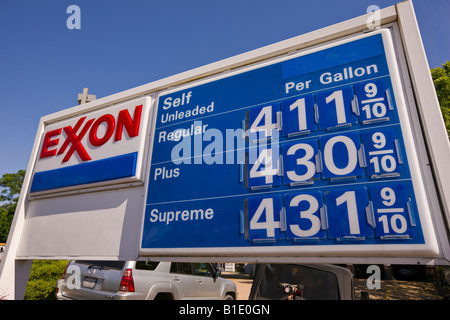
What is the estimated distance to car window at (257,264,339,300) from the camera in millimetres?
4168

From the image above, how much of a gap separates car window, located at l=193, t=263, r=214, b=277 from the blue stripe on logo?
436 cm

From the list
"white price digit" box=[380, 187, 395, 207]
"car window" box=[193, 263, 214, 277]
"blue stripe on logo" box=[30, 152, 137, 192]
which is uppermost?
"blue stripe on logo" box=[30, 152, 137, 192]

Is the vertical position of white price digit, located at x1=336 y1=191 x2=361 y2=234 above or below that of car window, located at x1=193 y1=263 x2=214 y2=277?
above

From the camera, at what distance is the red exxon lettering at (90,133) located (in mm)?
3273

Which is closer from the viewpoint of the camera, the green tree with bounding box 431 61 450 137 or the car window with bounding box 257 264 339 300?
the car window with bounding box 257 264 339 300


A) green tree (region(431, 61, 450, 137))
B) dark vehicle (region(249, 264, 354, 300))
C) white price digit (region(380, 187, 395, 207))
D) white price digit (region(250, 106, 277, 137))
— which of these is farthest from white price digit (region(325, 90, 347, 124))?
green tree (region(431, 61, 450, 137))

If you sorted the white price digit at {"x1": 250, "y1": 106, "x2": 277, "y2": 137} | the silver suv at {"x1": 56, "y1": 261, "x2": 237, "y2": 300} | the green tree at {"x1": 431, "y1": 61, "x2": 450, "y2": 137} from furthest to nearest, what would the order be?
the green tree at {"x1": 431, "y1": 61, "x2": 450, "y2": 137} → the silver suv at {"x1": 56, "y1": 261, "x2": 237, "y2": 300} → the white price digit at {"x1": 250, "y1": 106, "x2": 277, "y2": 137}

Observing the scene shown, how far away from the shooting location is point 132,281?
5168 millimetres

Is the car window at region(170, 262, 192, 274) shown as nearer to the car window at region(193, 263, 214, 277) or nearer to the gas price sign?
the car window at region(193, 263, 214, 277)

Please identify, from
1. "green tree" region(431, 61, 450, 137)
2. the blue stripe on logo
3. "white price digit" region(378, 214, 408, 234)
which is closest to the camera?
"white price digit" region(378, 214, 408, 234)

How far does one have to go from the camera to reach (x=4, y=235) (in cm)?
4484

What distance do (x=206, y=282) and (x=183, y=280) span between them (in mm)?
951

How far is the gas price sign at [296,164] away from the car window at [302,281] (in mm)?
2602
